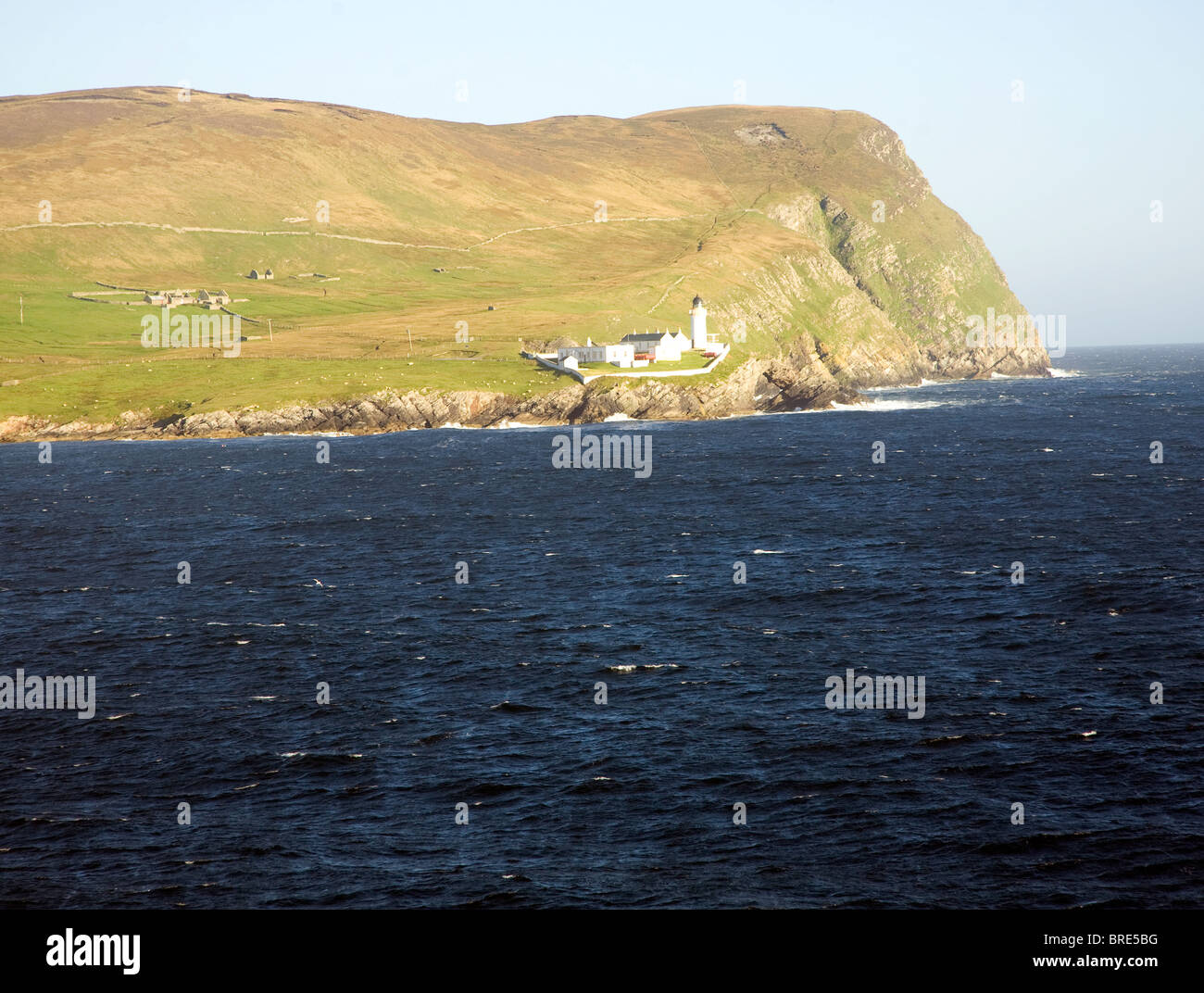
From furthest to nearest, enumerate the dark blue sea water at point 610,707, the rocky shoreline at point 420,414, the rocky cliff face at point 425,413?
1. the rocky cliff face at point 425,413
2. the rocky shoreline at point 420,414
3. the dark blue sea water at point 610,707

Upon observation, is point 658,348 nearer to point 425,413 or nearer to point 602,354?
point 602,354

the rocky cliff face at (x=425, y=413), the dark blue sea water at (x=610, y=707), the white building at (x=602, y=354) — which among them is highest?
the white building at (x=602, y=354)

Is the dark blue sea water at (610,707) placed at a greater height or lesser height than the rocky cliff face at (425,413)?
lesser

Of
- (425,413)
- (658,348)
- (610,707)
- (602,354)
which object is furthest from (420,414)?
(610,707)

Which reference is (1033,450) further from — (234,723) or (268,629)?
(234,723)

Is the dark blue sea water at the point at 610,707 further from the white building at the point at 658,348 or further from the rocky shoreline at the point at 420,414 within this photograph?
the white building at the point at 658,348

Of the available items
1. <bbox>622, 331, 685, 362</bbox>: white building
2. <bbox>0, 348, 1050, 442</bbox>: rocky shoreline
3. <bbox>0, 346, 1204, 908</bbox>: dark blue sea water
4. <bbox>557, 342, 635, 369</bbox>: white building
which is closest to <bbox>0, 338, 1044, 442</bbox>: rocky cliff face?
<bbox>0, 348, 1050, 442</bbox>: rocky shoreline

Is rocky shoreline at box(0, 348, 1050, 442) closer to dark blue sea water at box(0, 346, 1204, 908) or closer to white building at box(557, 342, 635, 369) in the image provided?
white building at box(557, 342, 635, 369)

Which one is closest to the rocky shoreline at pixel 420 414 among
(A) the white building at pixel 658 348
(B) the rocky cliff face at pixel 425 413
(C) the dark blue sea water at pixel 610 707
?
(B) the rocky cliff face at pixel 425 413

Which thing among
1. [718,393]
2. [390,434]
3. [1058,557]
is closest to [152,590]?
[1058,557]
